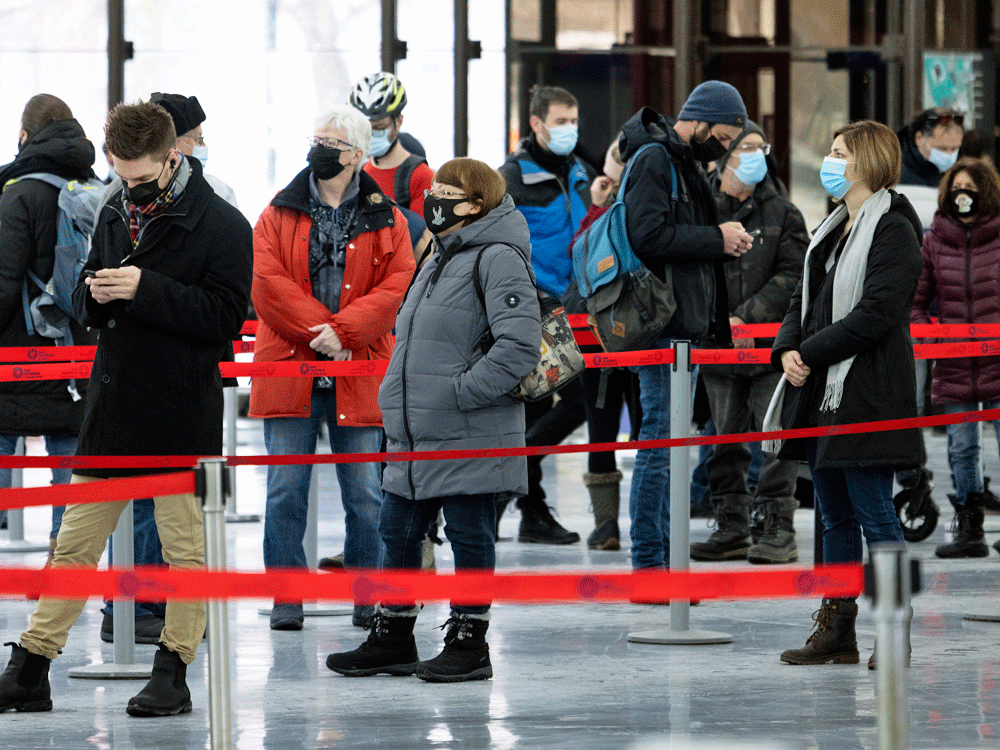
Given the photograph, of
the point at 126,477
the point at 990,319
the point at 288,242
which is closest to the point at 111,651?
the point at 126,477

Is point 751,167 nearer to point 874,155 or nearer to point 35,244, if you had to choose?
point 874,155

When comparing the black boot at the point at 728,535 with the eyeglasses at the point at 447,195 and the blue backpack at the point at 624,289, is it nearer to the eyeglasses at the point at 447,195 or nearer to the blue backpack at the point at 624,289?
the blue backpack at the point at 624,289

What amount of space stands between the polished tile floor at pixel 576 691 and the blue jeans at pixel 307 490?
32 centimetres

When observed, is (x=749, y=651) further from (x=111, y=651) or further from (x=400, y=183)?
(x=400, y=183)

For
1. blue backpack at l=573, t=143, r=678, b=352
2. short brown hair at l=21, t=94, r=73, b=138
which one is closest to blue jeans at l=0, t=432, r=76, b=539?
short brown hair at l=21, t=94, r=73, b=138

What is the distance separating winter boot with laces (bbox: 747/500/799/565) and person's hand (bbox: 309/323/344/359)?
251 cm

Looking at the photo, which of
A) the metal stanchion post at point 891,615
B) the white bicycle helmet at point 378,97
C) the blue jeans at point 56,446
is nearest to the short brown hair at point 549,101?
the white bicycle helmet at point 378,97

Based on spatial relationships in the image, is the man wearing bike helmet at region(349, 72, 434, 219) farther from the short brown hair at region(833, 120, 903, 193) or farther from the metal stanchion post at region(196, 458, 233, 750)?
the metal stanchion post at region(196, 458, 233, 750)

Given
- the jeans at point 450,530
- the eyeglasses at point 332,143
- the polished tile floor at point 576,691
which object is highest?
the eyeglasses at point 332,143

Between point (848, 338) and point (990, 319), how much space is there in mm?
3251

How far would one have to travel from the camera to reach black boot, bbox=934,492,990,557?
26.6 ft

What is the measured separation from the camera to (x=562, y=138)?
8297mm

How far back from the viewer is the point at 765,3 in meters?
14.2

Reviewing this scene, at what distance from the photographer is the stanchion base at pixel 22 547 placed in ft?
→ 27.0
